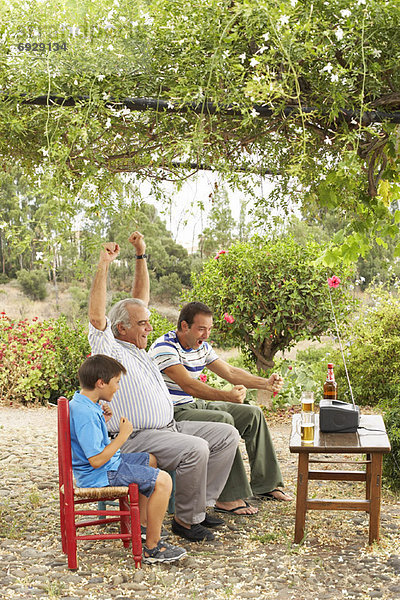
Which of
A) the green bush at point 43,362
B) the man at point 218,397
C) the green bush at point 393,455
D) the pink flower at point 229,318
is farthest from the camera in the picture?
the green bush at point 43,362

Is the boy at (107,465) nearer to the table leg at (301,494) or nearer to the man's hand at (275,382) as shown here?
the table leg at (301,494)

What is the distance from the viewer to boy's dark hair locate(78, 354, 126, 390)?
9.87 ft

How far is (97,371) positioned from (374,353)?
166 inches

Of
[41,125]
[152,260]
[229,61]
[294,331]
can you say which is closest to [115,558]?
[41,125]

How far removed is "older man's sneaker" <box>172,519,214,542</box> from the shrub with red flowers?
3.80 m

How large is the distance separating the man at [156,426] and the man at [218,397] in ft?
0.54

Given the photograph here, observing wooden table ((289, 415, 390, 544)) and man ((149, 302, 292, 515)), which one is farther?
man ((149, 302, 292, 515))

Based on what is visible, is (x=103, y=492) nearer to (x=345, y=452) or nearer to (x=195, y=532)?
(x=195, y=532)

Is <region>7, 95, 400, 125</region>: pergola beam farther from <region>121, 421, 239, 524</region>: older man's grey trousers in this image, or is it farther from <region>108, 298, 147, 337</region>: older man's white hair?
<region>121, 421, 239, 524</region>: older man's grey trousers

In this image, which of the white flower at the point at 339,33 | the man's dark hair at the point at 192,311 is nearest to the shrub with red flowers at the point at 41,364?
the man's dark hair at the point at 192,311

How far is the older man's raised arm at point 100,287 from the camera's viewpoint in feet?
10.0

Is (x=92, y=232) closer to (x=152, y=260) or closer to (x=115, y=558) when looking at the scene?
(x=115, y=558)

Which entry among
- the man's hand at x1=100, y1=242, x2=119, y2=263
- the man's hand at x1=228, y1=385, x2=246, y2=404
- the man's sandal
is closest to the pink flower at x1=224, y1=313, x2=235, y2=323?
the man's sandal

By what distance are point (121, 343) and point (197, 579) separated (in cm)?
115
